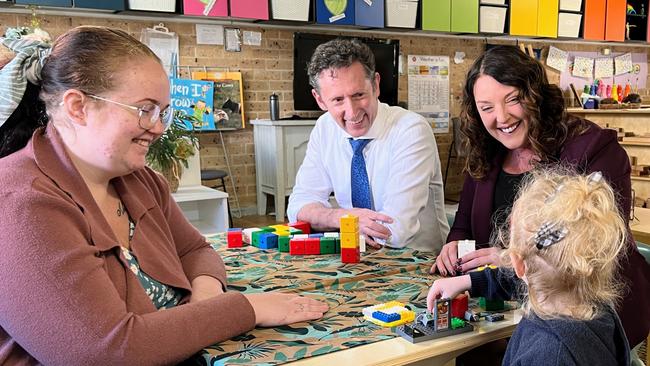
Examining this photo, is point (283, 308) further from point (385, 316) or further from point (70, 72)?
point (70, 72)

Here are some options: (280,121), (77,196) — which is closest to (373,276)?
(77,196)

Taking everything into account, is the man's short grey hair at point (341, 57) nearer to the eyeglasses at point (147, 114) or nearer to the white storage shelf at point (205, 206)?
the eyeglasses at point (147, 114)

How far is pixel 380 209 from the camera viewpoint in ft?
6.87

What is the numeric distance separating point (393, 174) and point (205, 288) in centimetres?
92

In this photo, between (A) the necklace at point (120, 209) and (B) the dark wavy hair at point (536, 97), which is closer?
(A) the necklace at point (120, 209)

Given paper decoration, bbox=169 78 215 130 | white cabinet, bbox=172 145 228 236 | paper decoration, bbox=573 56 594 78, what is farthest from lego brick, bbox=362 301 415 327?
paper decoration, bbox=573 56 594 78

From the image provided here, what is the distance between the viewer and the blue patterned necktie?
7.01 ft

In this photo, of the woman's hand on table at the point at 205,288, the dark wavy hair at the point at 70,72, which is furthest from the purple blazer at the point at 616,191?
the dark wavy hair at the point at 70,72

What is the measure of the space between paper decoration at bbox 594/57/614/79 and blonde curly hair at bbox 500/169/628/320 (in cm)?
715

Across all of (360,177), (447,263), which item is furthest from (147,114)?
(360,177)

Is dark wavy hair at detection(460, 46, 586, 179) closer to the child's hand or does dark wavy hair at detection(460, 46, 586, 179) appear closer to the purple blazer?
the purple blazer

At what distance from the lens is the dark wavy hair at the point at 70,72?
1081 millimetres

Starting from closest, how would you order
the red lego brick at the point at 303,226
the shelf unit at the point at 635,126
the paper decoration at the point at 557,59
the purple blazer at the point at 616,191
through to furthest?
the purple blazer at the point at 616,191 → the red lego brick at the point at 303,226 → the shelf unit at the point at 635,126 → the paper decoration at the point at 557,59

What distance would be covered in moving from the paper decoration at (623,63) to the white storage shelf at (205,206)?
645 centimetres
